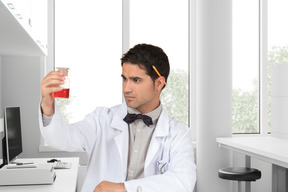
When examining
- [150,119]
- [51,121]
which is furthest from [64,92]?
[150,119]

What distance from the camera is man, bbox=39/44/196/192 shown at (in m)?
1.56

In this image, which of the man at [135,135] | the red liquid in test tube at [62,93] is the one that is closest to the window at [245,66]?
the man at [135,135]

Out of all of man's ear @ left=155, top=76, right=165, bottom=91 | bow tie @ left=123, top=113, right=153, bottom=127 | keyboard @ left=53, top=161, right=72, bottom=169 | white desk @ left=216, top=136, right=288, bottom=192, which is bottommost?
keyboard @ left=53, top=161, right=72, bottom=169

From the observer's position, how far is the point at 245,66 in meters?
4.86

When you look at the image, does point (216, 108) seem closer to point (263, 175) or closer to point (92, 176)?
point (263, 175)

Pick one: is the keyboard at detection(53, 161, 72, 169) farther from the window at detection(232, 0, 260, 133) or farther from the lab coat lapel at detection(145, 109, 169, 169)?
the window at detection(232, 0, 260, 133)

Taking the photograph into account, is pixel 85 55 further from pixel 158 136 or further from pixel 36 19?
pixel 158 136

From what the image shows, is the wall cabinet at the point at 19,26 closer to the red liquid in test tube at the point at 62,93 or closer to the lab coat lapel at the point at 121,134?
the red liquid in test tube at the point at 62,93

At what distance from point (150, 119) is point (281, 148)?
1577 mm

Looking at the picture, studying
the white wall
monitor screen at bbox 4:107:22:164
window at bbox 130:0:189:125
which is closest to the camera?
monitor screen at bbox 4:107:22:164

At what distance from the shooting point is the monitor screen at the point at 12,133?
2.65 m

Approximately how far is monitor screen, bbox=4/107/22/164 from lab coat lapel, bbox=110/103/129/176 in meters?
1.18

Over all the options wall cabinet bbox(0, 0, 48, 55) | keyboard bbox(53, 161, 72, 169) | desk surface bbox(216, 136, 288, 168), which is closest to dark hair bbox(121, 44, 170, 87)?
wall cabinet bbox(0, 0, 48, 55)

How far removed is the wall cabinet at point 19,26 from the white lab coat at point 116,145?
667 mm
